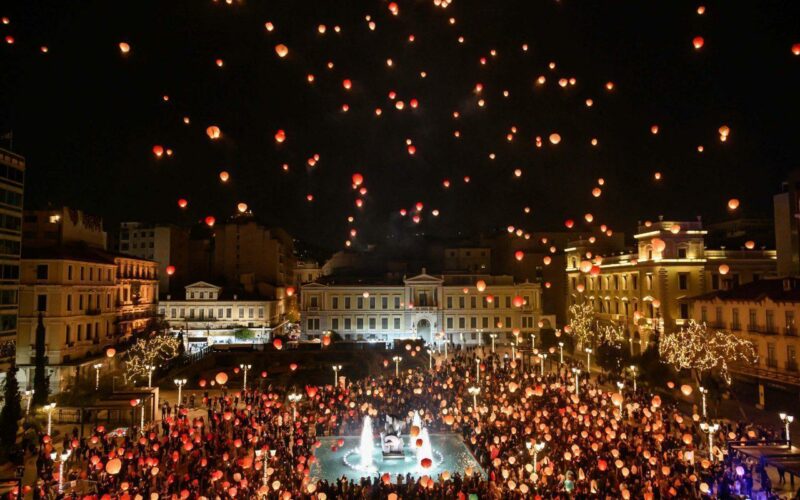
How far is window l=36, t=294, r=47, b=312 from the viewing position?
98.4ft

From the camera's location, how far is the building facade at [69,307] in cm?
2984

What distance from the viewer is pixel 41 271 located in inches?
1192

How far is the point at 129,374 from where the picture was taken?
31.3 m

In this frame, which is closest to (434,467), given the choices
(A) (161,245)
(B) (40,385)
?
(B) (40,385)

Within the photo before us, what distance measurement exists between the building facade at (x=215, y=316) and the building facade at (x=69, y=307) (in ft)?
33.5

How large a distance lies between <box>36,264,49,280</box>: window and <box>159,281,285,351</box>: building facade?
18258mm

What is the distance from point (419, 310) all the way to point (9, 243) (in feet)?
108

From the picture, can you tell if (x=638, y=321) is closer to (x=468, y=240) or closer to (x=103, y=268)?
(x=468, y=240)

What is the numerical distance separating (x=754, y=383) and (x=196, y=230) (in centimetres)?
5539

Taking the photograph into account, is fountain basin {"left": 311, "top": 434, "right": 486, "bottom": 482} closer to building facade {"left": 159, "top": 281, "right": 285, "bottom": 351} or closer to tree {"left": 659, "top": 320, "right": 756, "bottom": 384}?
tree {"left": 659, "top": 320, "right": 756, "bottom": 384}

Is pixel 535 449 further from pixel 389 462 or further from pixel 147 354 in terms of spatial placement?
pixel 147 354

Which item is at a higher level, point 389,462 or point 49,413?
point 49,413

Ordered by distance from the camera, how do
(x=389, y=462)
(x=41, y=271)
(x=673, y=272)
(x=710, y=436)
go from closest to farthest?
(x=710, y=436)
(x=389, y=462)
(x=41, y=271)
(x=673, y=272)

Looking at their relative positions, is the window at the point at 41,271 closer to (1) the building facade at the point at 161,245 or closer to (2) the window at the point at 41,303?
(2) the window at the point at 41,303
